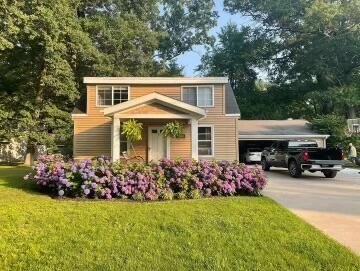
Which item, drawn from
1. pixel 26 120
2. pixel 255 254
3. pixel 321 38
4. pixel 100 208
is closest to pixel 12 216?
pixel 100 208

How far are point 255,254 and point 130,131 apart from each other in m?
14.3

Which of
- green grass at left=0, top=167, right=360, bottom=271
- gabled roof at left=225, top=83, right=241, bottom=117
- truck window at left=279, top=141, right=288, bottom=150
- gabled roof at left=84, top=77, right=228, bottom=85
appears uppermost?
gabled roof at left=84, top=77, right=228, bottom=85

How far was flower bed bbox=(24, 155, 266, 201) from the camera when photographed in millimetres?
10070

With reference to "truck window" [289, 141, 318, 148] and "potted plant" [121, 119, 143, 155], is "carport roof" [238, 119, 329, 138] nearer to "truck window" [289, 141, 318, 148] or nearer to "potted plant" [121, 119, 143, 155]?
"truck window" [289, 141, 318, 148]

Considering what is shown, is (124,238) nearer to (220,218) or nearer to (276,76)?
(220,218)

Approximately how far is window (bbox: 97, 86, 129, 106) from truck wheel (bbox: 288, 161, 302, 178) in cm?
979

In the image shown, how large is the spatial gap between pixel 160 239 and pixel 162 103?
14088 mm

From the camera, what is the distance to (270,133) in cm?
3114

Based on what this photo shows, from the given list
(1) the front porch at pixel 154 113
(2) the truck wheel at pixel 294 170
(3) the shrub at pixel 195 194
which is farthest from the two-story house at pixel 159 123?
(3) the shrub at pixel 195 194

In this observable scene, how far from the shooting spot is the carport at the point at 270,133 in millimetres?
30547

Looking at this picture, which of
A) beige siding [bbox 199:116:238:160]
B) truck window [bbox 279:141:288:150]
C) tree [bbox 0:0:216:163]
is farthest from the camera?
tree [bbox 0:0:216:163]

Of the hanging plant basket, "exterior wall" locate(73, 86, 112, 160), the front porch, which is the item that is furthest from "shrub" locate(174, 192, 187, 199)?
"exterior wall" locate(73, 86, 112, 160)

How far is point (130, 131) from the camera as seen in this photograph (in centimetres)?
1980

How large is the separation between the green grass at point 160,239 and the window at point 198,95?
15.3m
